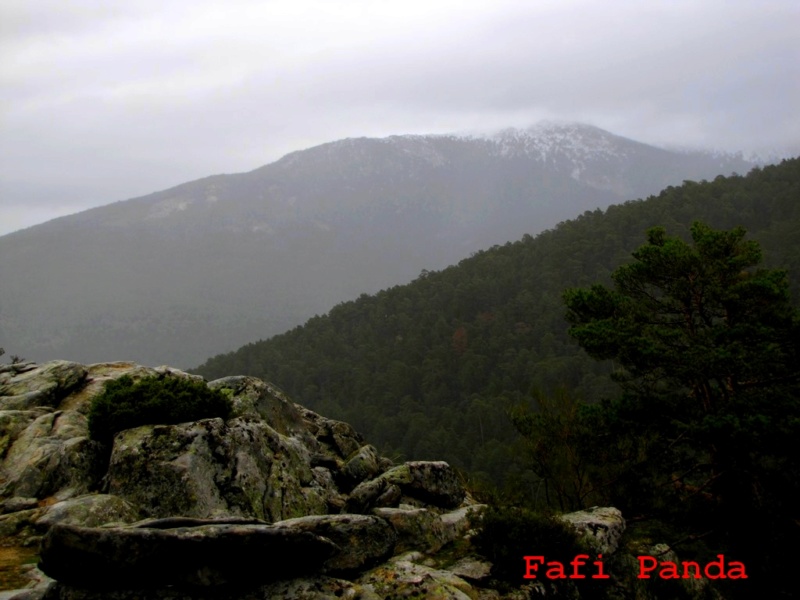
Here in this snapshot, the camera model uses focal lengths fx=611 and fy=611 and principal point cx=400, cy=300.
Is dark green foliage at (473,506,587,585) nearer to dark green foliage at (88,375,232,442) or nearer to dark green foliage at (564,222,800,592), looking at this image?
dark green foliage at (88,375,232,442)

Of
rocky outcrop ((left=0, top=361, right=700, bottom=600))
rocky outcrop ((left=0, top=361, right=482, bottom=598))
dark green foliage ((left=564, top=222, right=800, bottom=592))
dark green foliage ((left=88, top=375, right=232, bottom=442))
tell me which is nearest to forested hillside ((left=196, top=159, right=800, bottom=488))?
dark green foliage ((left=564, top=222, right=800, bottom=592))

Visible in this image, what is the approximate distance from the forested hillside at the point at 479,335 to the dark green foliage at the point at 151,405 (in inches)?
2542

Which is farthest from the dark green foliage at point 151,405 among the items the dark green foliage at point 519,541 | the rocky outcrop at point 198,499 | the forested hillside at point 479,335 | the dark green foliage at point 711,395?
the forested hillside at point 479,335

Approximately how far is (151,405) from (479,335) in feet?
326

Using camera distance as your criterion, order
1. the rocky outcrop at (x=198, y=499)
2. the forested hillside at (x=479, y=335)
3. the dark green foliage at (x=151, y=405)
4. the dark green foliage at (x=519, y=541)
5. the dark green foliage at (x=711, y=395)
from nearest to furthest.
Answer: the rocky outcrop at (x=198, y=499) < the dark green foliage at (x=519, y=541) < the dark green foliage at (x=151, y=405) < the dark green foliage at (x=711, y=395) < the forested hillside at (x=479, y=335)

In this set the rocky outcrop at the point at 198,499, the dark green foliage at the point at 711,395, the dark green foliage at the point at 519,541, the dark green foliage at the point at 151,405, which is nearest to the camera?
the rocky outcrop at the point at 198,499

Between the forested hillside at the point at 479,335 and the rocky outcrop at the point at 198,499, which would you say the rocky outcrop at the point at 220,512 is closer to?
the rocky outcrop at the point at 198,499

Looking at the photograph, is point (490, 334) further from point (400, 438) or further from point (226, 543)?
point (226, 543)

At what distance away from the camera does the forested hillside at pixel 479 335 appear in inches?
A: 3290

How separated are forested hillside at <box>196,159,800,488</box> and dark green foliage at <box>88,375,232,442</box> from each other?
2542 inches

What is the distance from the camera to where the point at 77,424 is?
12023 mm

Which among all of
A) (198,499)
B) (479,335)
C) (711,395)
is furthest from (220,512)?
(479,335)

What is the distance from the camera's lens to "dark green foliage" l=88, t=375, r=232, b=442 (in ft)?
34.6

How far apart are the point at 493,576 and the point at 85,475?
6924 mm
